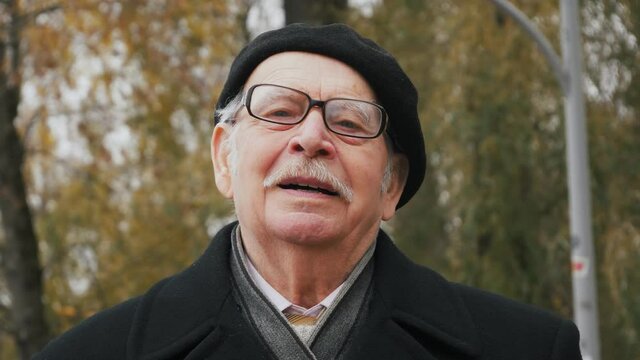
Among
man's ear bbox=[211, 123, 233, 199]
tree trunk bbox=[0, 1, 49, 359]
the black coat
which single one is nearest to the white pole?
tree trunk bbox=[0, 1, 49, 359]

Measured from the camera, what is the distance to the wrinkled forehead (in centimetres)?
296

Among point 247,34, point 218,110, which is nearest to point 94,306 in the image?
point 247,34

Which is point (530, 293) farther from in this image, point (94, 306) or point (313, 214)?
point (313, 214)

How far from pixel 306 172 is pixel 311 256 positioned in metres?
0.24

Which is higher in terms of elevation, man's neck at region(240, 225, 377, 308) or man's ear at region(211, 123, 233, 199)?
man's ear at region(211, 123, 233, 199)

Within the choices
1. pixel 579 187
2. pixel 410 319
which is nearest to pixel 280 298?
pixel 410 319

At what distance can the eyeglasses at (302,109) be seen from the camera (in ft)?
9.62

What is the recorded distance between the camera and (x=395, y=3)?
39.4 ft

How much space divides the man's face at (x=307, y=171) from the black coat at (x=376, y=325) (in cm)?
17

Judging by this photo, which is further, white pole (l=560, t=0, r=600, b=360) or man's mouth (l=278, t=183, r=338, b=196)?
white pole (l=560, t=0, r=600, b=360)

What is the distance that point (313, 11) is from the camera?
1005 centimetres

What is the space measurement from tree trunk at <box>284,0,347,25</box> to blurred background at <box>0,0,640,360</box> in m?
0.02

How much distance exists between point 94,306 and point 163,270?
2.12 m

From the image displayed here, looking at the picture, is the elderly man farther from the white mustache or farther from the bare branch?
the bare branch
